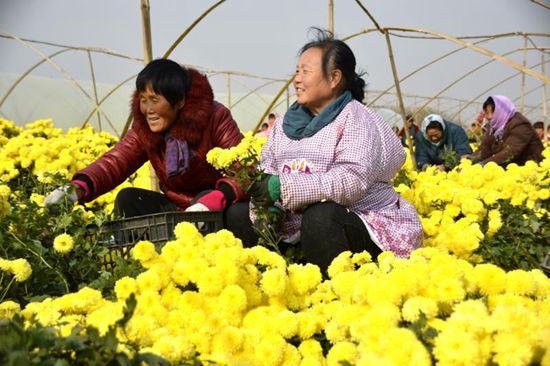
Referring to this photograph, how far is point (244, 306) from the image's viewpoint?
5.25ft

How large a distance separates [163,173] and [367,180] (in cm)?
112

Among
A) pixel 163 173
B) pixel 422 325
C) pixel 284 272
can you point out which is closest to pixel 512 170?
pixel 163 173

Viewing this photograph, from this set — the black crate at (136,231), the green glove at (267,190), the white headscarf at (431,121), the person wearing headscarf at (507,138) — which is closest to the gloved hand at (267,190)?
the green glove at (267,190)

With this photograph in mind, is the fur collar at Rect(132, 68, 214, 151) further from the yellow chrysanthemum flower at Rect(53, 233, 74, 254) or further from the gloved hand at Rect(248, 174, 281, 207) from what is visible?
the yellow chrysanthemum flower at Rect(53, 233, 74, 254)

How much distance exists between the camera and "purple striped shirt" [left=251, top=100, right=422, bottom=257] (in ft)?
8.23

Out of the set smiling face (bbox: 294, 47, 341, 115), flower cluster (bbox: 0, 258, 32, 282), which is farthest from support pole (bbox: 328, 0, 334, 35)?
flower cluster (bbox: 0, 258, 32, 282)

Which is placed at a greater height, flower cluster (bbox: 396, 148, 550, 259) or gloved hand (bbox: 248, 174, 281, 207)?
gloved hand (bbox: 248, 174, 281, 207)

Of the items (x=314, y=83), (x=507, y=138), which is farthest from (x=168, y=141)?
(x=507, y=138)

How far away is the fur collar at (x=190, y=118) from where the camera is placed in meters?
3.06

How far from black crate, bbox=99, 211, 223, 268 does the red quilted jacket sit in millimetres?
609

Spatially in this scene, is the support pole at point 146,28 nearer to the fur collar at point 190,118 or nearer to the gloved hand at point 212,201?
the fur collar at point 190,118

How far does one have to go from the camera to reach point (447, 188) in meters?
3.84

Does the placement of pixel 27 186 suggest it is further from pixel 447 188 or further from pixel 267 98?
pixel 267 98

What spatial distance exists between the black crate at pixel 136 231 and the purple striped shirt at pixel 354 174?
43 cm
